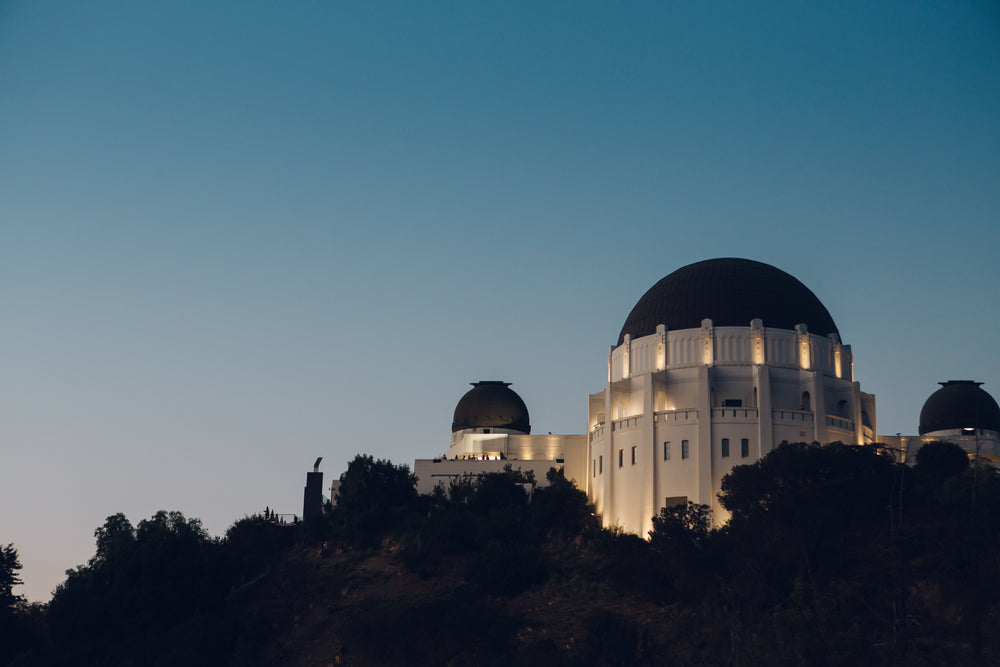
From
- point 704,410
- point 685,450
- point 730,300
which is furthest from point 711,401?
point 730,300

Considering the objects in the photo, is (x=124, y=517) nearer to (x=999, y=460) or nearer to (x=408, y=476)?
(x=408, y=476)

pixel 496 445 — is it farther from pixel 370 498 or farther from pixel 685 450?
pixel 685 450

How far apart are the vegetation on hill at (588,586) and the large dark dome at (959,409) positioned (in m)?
16.2

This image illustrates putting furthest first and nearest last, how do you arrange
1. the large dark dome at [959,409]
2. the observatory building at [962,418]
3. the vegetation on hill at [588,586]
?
the large dark dome at [959,409], the observatory building at [962,418], the vegetation on hill at [588,586]

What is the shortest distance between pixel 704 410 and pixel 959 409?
77.0 feet

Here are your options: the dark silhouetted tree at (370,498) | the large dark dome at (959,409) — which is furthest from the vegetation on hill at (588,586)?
the large dark dome at (959,409)

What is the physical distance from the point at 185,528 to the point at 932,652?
146 ft

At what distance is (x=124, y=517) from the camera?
3174 inches

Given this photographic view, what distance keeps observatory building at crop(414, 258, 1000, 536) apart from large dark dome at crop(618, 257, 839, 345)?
90 millimetres

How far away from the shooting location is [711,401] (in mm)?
72938

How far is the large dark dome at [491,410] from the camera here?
9044 cm

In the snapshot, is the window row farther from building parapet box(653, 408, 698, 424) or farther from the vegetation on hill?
the vegetation on hill

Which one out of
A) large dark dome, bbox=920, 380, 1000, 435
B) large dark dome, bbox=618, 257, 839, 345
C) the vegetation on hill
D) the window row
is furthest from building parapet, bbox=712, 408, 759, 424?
large dark dome, bbox=920, 380, 1000, 435

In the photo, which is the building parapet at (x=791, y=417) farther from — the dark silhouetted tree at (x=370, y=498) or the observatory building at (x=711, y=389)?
the dark silhouetted tree at (x=370, y=498)
